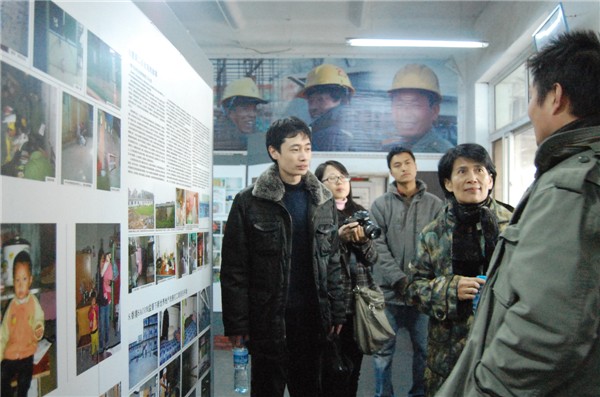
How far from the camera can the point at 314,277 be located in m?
2.14

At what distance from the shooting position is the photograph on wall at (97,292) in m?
1.16

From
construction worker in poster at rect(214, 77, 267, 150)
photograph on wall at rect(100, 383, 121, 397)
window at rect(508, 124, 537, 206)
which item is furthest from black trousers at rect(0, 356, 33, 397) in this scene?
construction worker in poster at rect(214, 77, 267, 150)

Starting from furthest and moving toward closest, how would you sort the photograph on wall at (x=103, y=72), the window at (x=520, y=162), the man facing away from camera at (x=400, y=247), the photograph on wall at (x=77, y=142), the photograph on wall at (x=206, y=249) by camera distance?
the window at (x=520, y=162) < the man facing away from camera at (x=400, y=247) < the photograph on wall at (x=206, y=249) < the photograph on wall at (x=103, y=72) < the photograph on wall at (x=77, y=142)

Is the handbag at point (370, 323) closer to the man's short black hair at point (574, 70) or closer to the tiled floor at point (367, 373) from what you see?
the tiled floor at point (367, 373)

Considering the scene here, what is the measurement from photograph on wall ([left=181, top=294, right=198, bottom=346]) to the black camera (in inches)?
36.2

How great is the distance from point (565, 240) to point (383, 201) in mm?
2319

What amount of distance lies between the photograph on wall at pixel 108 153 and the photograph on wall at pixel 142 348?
50 cm

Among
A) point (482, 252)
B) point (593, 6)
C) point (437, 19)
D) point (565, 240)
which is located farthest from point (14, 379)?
point (437, 19)

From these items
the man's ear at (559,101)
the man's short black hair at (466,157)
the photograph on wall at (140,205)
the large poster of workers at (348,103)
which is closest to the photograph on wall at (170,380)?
the photograph on wall at (140,205)

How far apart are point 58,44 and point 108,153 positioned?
345 mm

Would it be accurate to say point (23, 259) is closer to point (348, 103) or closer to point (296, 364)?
point (296, 364)

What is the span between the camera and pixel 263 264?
210 centimetres

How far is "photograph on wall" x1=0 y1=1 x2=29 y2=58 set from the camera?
90 cm

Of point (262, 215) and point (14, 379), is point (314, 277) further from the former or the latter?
point (14, 379)
